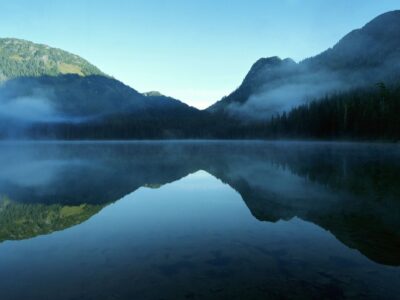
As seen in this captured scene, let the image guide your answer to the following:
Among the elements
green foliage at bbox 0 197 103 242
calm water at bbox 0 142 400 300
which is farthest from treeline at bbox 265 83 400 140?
green foliage at bbox 0 197 103 242

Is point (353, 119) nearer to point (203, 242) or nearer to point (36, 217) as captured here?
point (203, 242)

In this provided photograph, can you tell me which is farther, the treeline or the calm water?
the treeline

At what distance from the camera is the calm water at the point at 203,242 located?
36.5 feet

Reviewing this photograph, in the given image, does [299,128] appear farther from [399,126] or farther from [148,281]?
[148,281]

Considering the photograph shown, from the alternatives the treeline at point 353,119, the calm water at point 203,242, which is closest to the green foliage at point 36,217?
the calm water at point 203,242

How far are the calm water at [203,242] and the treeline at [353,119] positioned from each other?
115m

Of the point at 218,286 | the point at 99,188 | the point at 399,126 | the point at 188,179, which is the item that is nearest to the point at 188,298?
the point at 218,286

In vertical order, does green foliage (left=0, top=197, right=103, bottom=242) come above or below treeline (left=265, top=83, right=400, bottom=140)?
below

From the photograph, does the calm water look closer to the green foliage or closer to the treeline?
the green foliage

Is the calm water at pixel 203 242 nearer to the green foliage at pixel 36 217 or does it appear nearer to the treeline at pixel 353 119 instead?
the green foliage at pixel 36 217

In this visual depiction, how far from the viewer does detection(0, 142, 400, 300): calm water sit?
11.1 meters

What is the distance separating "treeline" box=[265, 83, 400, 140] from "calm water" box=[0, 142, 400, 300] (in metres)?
115

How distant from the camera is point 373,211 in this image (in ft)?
71.6

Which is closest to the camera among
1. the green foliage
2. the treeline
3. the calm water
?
the calm water
